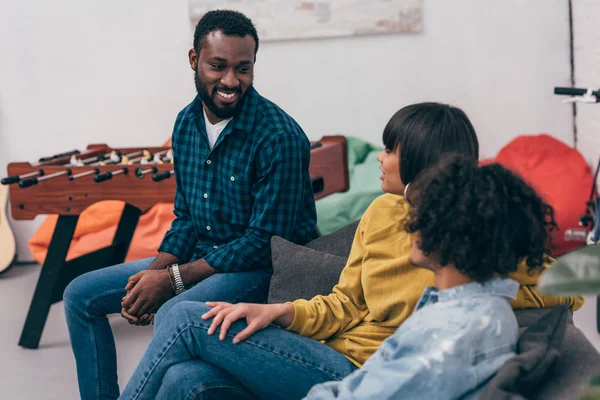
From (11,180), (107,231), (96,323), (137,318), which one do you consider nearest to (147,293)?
(137,318)

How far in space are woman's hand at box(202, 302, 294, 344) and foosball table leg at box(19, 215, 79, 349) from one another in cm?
185

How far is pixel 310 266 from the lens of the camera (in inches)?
77.4

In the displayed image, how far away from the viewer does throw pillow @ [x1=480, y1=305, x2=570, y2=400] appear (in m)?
1.24

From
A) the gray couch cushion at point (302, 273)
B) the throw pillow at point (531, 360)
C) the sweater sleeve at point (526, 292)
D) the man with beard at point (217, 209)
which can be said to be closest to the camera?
the throw pillow at point (531, 360)

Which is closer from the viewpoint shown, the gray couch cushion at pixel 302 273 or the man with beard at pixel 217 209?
the gray couch cushion at pixel 302 273

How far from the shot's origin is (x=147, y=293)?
2215 mm

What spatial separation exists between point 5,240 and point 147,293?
9.63 ft

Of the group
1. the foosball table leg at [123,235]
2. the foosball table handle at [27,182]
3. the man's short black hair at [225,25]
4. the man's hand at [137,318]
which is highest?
the man's short black hair at [225,25]

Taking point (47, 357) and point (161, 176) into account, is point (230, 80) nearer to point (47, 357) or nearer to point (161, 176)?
point (161, 176)

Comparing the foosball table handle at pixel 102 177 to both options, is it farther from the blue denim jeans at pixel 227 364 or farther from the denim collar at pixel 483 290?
the denim collar at pixel 483 290

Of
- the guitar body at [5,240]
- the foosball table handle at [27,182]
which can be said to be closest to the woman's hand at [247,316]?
the foosball table handle at [27,182]

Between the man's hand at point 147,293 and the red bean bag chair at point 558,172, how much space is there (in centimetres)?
208

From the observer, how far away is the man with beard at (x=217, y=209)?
87.2 inches

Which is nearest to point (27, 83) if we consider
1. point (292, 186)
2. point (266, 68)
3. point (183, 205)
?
point (266, 68)
